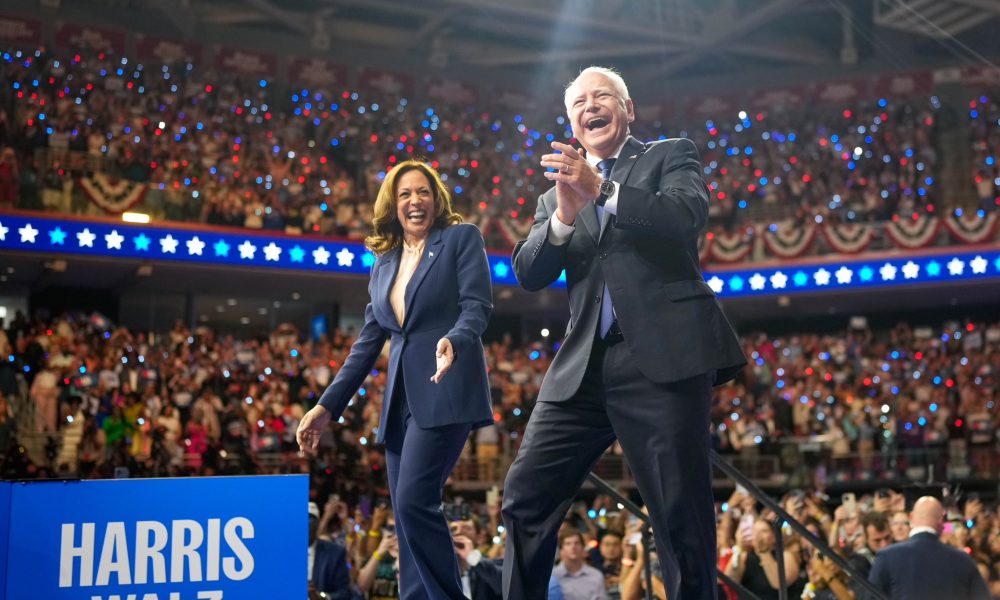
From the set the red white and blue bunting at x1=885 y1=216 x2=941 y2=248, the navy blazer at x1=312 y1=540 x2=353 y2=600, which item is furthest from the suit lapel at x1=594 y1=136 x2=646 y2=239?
the red white and blue bunting at x1=885 y1=216 x2=941 y2=248

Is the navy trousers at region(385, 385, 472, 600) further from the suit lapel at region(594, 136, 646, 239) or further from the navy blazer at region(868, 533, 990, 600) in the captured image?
the navy blazer at region(868, 533, 990, 600)

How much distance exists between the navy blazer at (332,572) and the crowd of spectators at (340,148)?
1000cm

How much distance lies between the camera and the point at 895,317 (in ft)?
69.3

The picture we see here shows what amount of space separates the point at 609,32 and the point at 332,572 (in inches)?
731

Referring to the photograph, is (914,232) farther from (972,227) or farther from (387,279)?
(387,279)

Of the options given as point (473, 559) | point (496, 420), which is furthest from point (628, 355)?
point (496, 420)

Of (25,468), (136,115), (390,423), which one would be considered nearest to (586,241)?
(390,423)

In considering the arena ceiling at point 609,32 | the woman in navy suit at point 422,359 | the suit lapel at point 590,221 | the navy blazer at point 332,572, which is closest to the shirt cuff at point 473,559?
the navy blazer at point 332,572

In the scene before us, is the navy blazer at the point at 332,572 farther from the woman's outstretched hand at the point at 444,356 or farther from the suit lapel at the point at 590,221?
the suit lapel at the point at 590,221

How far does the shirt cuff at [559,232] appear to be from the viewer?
2570 millimetres

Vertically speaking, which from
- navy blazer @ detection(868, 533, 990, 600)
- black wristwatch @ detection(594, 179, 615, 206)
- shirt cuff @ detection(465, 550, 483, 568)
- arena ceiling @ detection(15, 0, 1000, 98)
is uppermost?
arena ceiling @ detection(15, 0, 1000, 98)

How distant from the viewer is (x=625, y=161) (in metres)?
2.69

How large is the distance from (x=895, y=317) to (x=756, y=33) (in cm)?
749

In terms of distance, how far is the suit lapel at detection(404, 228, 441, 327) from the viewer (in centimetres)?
323
